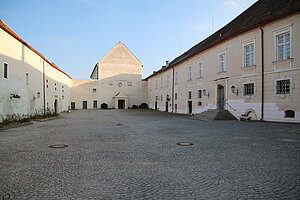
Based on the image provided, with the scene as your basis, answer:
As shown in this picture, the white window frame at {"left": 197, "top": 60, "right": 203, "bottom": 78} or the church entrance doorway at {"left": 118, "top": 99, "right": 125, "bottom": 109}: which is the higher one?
the white window frame at {"left": 197, "top": 60, "right": 203, "bottom": 78}

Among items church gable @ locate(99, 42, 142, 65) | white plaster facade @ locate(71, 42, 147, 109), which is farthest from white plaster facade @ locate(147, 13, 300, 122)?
church gable @ locate(99, 42, 142, 65)

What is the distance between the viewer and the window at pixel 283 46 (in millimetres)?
15094

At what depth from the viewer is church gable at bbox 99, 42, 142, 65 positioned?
49781 mm

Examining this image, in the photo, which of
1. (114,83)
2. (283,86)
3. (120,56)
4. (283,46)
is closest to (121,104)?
(114,83)

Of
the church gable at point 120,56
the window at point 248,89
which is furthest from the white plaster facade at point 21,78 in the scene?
the church gable at point 120,56

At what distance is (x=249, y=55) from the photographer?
18203 millimetres

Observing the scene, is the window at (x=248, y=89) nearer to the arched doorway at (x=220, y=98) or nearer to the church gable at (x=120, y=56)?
the arched doorway at (x=220, y=98)

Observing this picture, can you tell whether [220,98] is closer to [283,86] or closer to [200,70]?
[200,70]

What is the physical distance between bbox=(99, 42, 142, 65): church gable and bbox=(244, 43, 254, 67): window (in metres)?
35.5

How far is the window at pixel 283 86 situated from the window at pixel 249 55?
3091 mm

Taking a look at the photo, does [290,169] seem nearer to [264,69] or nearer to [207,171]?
[207,171]

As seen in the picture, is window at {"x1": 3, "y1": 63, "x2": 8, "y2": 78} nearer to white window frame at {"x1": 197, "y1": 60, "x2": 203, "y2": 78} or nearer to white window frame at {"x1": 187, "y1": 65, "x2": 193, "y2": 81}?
white window frame at {"x1": 197, "y1": 60, "x2": 203, "y2": 78}

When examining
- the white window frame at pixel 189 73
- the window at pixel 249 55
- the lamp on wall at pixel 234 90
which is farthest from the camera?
the white window frame at pixel 189 73

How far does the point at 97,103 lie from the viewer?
48875 millimetres
